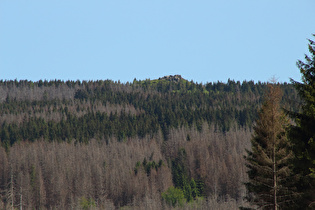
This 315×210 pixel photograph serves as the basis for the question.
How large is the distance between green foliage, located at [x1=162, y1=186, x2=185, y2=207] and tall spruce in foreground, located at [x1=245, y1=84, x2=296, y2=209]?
404 ft

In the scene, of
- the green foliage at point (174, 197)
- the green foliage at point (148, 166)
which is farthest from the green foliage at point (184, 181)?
the green foliage at point (148, 166)

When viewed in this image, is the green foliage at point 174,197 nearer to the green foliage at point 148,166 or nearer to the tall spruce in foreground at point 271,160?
the green foliage at point 148,166

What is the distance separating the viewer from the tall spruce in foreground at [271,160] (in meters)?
28.7

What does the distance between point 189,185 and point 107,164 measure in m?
32.4

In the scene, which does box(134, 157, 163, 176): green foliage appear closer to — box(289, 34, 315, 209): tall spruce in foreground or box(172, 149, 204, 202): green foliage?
box(172, 149, 204, 202): green foliage

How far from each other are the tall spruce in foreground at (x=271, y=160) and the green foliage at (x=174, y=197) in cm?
12310

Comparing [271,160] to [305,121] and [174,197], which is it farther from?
[174,197]

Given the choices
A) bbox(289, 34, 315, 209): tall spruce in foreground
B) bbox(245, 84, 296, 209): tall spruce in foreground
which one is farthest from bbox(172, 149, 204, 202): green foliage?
bbox(289, 34, 315, 209): tall spruce in foreground

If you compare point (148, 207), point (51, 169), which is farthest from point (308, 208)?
point (51, 169)

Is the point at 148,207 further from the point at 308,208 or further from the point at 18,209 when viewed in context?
the point at 308,208

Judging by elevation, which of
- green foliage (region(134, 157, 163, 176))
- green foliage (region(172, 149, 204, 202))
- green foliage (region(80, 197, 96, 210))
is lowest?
green foliage (region(80, 197, 96, 210))

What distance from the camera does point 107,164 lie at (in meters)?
186

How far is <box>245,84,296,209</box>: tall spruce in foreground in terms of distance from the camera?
28719mm

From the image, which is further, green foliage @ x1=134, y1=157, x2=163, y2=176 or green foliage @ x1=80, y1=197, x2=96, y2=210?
green foliage @ x1=134, y1=157, x2=163, y2=176
